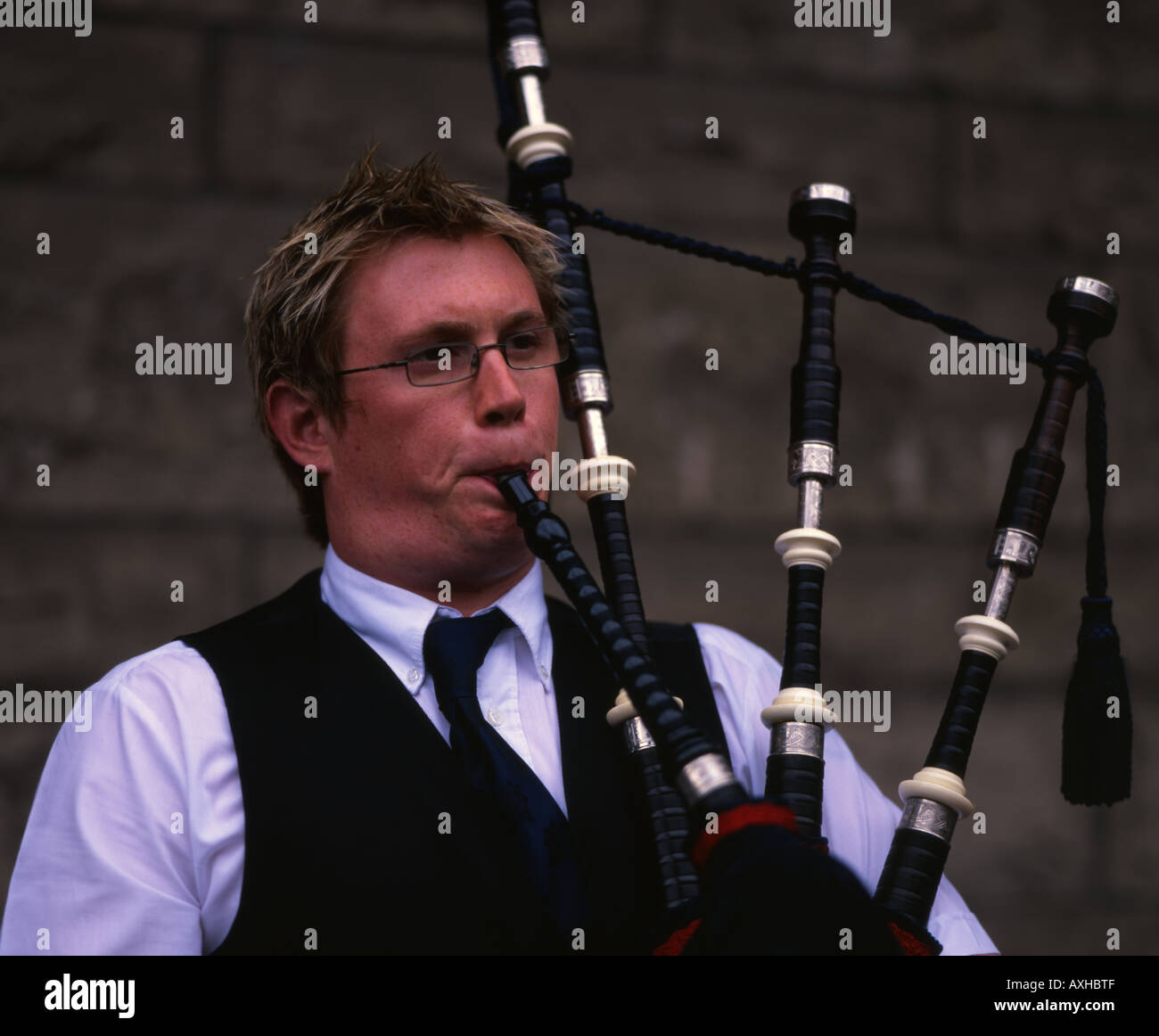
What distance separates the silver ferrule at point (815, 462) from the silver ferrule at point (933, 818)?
0.42 meters

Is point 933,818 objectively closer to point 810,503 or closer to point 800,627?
point 800,627

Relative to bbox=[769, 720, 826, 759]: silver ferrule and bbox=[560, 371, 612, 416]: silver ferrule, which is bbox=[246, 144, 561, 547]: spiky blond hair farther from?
bbox=[769, 720, 826, 759]: silver ferrule

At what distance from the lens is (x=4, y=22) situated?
2771 mm

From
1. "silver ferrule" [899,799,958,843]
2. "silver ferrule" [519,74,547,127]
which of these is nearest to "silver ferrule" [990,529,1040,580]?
"silver ferrule" [899,799,958,843]

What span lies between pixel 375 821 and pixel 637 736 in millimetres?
329

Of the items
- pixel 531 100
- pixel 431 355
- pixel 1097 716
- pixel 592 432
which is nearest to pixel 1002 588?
pixel 1097 716

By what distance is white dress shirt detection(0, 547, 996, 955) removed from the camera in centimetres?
160

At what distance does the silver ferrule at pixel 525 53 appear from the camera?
1978 millimetres

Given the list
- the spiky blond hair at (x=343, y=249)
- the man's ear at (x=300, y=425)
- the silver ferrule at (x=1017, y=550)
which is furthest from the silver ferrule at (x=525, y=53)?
the silver ferrule at (x=1017, y=550)
